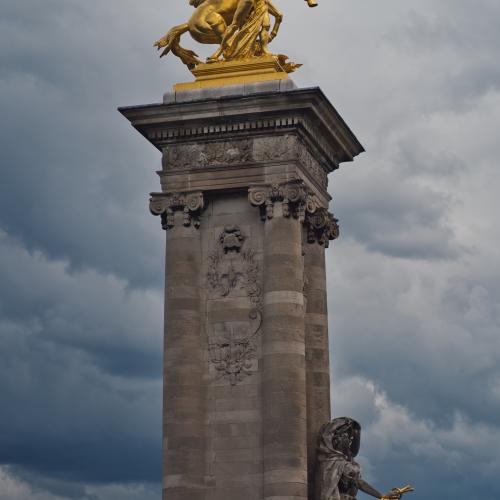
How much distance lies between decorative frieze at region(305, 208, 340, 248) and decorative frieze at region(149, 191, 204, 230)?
2.71 meters

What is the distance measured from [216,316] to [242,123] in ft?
15.1

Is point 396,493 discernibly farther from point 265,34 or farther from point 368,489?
point 265,34

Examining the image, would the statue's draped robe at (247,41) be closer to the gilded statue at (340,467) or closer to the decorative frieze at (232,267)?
the decorative frieze at (232,267)

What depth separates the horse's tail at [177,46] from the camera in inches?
1533

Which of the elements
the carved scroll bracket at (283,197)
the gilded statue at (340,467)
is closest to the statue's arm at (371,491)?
the gilded statue at (340,467)

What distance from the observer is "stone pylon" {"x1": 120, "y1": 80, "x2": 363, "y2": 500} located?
116 ft

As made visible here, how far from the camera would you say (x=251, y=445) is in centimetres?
3538

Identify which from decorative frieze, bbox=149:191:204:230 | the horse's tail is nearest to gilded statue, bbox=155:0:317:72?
the horse's tail

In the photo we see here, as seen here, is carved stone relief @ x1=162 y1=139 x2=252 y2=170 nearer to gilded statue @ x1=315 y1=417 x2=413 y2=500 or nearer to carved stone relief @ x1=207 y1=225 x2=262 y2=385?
carved stone relief @ x1=207 y1=225 x2=262 y2=385

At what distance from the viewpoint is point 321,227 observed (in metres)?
38.1

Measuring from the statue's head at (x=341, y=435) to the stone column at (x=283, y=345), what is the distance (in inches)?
41.0

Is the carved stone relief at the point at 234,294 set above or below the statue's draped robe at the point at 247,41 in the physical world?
below

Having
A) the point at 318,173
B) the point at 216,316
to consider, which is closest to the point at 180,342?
the point at 216,316

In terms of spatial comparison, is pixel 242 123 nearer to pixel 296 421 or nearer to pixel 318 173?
pixel 318 173
